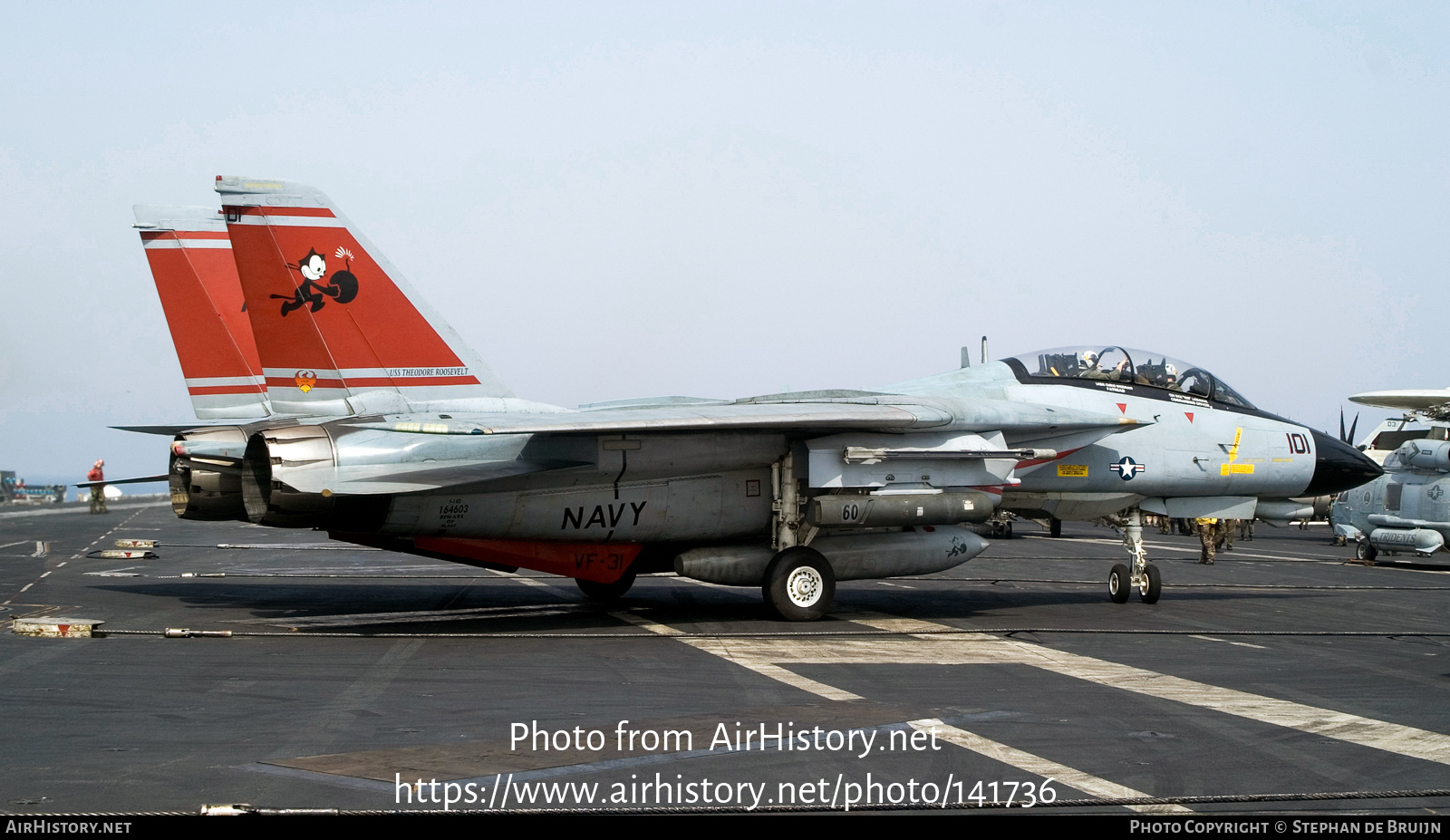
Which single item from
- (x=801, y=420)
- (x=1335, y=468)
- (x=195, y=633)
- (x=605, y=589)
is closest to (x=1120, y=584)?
(x=1335, y=468)

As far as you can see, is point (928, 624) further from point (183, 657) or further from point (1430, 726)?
point (183, 657)

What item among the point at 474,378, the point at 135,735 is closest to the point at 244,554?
the point at 474,378

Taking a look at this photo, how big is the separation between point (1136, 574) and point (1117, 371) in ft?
9.04

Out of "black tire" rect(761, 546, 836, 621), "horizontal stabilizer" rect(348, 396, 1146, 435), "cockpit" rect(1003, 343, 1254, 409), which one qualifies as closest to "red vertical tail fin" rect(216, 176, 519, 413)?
"horizontal stabilizer" rect(348, 396, 1146, 435)

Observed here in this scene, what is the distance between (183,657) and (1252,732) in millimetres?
8165

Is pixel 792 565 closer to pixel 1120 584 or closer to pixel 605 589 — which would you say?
pixel 605 589

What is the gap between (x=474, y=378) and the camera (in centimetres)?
1258

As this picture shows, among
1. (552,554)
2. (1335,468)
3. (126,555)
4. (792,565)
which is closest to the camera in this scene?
(552,554)

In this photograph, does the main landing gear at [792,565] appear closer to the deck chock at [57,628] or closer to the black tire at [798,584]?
the black tire at [798,584]

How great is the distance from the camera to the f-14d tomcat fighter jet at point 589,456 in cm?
1070

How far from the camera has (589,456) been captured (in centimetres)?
1140

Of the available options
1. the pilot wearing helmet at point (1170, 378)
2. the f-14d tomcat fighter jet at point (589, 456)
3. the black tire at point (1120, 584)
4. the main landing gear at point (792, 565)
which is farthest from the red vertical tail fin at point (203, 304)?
the pilot wearing helmet at point (1170, 378)

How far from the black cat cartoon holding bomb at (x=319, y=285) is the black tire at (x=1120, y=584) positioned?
10240mm

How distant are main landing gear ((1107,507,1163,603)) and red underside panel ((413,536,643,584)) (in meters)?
6.74
